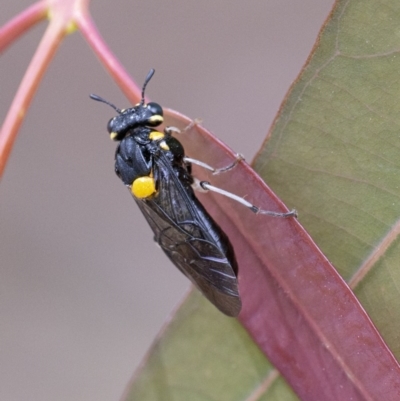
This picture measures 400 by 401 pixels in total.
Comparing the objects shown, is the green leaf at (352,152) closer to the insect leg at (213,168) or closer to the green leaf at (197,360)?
the insect leg at (213,168)

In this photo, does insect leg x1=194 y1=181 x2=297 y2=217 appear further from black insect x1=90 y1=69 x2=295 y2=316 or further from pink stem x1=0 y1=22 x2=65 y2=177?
pink stem x1=0 y1=22 x2=65 y2=177

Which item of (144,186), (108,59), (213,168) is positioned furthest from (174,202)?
(108,59)

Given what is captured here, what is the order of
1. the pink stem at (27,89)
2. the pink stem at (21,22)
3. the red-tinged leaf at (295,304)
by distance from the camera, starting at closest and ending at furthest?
the red-tinged leaf at (295,304), the pink stem at (27,89), the pink stem at (21,22)

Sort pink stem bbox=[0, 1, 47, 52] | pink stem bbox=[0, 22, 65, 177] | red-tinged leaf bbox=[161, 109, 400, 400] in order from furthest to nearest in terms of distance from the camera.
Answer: pink stem bbox=[0, 1, 47, 52]
pink stem bbox=[0, 22, 65, 177]
red-tinged leaf bbox=[161, 109, 400, 400]

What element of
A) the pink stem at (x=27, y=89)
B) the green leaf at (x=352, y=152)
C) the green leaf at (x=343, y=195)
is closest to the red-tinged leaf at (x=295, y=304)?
the green leaf at (x=343, y=195)

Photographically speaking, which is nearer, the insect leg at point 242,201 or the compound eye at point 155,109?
the insect leg at point 242,201

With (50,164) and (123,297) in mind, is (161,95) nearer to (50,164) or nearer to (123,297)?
(50,164)

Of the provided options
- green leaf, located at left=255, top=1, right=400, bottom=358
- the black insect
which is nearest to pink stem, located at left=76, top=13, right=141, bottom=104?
the black insect

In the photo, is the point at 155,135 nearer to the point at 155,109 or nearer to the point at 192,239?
the point at 155,109
